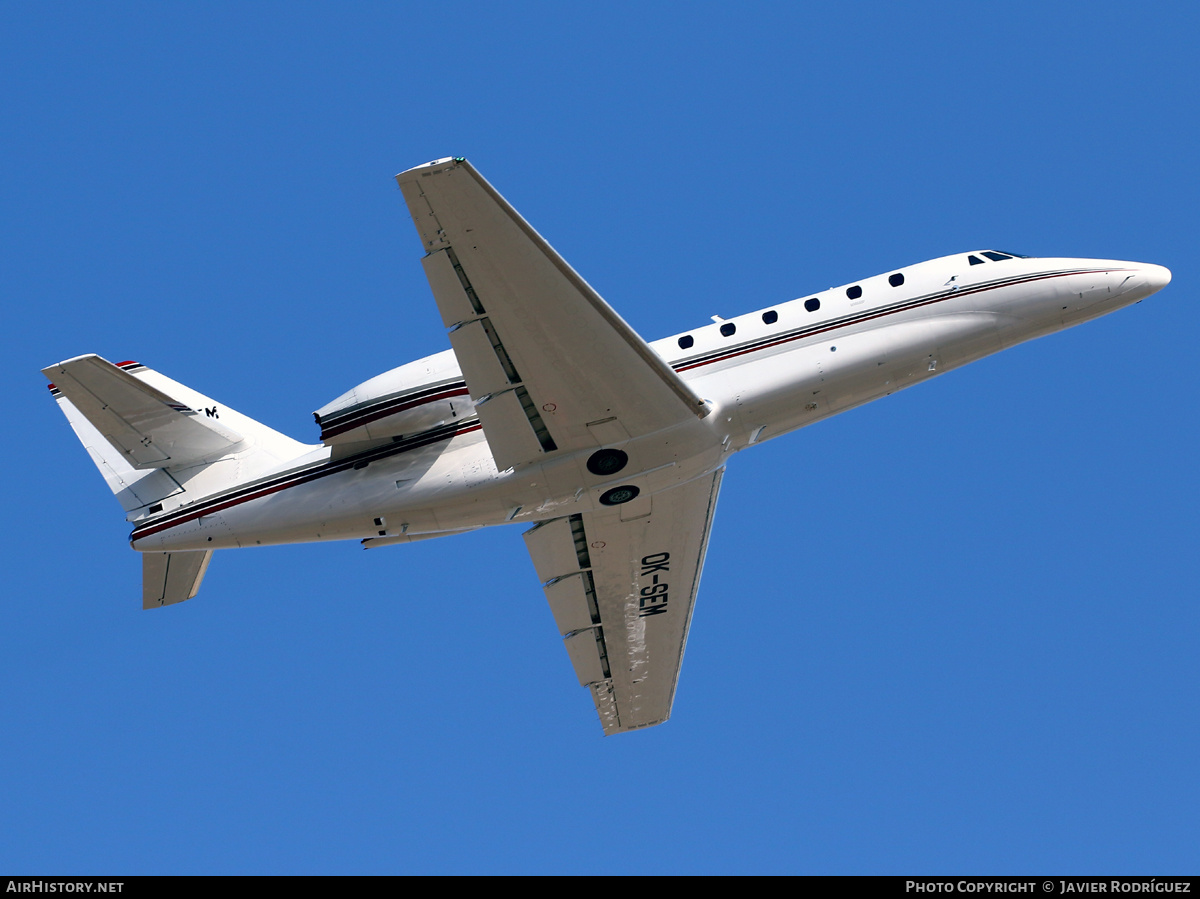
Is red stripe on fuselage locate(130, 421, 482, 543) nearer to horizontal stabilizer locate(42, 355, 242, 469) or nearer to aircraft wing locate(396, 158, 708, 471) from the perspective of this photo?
horizontal stabilizer locate(42, 355, 242, 469)

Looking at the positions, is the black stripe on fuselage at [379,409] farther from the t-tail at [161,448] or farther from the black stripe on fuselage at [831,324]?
the black stripe on fuselage at [831,324]

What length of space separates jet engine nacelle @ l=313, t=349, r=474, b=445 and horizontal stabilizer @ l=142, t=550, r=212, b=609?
13.0 ft

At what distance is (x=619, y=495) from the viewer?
23.0 m

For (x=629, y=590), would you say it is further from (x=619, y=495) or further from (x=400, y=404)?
(x=400, y=404)

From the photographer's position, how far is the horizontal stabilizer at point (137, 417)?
21906 mm

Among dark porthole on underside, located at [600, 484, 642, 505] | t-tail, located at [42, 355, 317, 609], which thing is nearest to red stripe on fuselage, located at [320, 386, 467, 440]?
t-tail, located at [42, 355, 317, 609]

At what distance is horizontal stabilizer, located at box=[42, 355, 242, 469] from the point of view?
71.9ft

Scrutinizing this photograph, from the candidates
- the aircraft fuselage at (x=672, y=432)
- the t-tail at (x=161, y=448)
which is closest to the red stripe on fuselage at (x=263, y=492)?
the aircraft fuselage at (x=672, y=432)

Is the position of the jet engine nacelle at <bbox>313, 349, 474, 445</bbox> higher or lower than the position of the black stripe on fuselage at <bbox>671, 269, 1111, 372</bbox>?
lower

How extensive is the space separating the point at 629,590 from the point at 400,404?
23.2 feet

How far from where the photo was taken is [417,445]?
2219 cm

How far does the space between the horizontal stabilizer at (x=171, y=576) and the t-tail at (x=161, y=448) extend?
0.06 feet

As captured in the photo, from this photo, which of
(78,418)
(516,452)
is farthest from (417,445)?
(78,418)

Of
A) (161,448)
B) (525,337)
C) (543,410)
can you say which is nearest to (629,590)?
(543,410)
